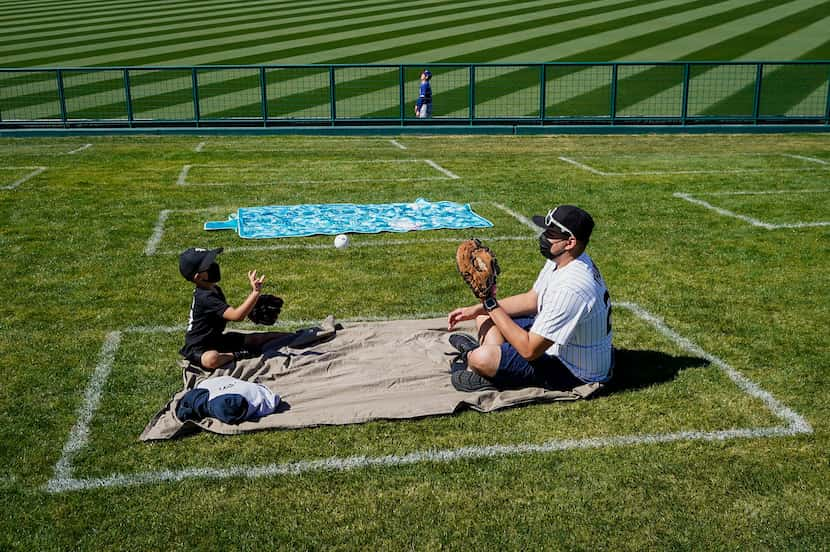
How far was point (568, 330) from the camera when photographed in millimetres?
5883

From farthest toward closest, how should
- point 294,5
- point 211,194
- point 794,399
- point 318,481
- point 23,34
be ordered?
1. point 294,5
2. point 23,34
3. point 211,194
4. point 794,399
5. point 318,481

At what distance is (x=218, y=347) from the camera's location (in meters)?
6.98

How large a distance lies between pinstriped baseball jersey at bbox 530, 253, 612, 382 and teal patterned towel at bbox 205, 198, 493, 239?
5.92 m

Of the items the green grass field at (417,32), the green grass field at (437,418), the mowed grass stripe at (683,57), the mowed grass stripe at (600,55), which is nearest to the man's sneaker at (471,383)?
the green grass field at (437,418)

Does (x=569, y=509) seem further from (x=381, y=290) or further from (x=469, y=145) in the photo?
(x=469, y=145)

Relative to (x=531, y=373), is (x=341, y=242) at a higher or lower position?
higher

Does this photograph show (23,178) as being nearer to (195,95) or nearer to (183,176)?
(183,176)

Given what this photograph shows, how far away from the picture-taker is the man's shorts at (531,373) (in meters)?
6.25

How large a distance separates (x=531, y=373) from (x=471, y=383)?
480 mm

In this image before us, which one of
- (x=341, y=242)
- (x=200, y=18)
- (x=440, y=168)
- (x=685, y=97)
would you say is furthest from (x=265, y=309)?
(x=200, y=18)

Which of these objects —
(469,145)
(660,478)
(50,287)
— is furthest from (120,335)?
(469,145)

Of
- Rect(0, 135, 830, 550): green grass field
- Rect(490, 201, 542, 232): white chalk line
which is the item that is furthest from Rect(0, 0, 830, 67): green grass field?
Rect(0, 135, 830, 550): green grass field

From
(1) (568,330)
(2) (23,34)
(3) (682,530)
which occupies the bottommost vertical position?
(3) (682,530)

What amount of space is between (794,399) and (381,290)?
4467mm
